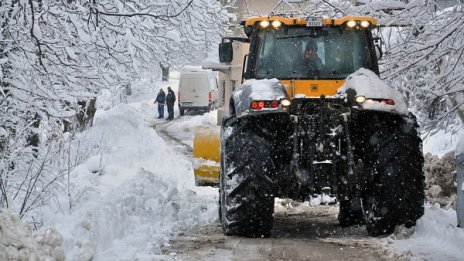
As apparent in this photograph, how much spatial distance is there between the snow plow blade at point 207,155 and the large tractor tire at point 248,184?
3272 mm

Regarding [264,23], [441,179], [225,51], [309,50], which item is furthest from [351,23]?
[441,179]

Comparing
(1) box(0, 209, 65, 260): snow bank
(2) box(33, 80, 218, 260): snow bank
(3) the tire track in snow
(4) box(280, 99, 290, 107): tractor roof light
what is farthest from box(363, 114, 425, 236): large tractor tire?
(3) the tire track in snow

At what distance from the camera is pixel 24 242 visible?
5.21 meters

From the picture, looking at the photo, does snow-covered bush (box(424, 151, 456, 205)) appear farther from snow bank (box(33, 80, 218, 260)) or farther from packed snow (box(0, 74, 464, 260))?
snow bank (box(33, 80, 218, 260))

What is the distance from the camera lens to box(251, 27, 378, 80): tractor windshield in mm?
8828

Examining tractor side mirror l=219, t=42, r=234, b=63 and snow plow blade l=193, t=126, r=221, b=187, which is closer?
tractor side mirror l=219, t=42, r=234, b=63

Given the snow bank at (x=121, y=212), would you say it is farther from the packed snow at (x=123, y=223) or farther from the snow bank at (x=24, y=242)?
the snow bank at (x=24, y=242)

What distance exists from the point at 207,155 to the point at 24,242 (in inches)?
244

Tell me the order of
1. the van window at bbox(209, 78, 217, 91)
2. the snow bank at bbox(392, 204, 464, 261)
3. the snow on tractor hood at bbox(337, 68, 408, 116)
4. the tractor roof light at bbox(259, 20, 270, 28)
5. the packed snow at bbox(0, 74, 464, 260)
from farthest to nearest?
1. the van window at bbox(209, 78, 217, 91)
2. the tractor roof light at bbox(259, 20, 270, 28)
3. the snow on tractor hood at bbox(337, 68, 408, 116)
4. the snow bank at bbox(392, 204, 464, 261)
5. the packed snow at bbox(0, 74, 464, 260)

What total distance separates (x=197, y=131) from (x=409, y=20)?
354 centimetres

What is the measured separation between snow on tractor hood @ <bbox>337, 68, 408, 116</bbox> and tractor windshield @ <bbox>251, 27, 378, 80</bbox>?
0.78 m

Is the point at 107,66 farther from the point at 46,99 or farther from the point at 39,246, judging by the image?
the point at 39,246

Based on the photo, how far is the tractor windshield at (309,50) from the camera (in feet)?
29.0

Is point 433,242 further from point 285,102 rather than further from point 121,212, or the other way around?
point 121,212
